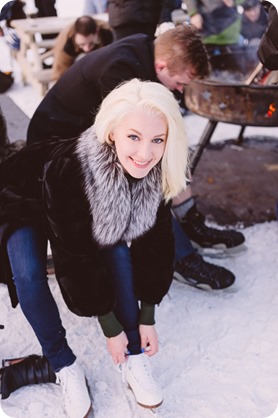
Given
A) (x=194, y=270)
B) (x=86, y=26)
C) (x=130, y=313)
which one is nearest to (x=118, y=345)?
(x=130, y=313)

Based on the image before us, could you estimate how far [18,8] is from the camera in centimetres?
645

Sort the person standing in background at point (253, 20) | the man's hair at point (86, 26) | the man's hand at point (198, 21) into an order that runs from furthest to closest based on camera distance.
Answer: the person standing in background at point (253, 20) < the man's hand at point (198, 21) < the man's hair at point (86, 26)

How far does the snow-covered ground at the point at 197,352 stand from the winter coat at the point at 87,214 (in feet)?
1.36

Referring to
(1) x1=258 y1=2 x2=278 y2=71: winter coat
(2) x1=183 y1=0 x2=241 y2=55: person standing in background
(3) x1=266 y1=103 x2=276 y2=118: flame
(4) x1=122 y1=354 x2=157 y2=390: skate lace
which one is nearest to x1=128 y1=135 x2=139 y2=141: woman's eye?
(4) x1=122 y1=354 x2=157 y2=390: skate lace

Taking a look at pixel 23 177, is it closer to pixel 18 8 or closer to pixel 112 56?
pixel 112 56

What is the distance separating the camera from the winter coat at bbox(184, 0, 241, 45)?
4656 millimetres

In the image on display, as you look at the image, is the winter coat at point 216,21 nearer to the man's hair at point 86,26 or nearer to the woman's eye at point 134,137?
the man's hair at point 86,26

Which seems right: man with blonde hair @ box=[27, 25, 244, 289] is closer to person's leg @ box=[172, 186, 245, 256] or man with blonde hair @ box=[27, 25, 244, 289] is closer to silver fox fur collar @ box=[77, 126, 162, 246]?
person's leg @ box=[172, 186, 245, 256]

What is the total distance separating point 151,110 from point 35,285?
0.76 m

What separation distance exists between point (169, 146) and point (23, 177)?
62 centimetres

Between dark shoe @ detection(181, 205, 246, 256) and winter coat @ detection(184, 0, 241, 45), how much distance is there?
260 centimetres

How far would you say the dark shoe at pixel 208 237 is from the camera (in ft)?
8.80

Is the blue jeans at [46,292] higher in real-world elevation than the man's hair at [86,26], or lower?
lower

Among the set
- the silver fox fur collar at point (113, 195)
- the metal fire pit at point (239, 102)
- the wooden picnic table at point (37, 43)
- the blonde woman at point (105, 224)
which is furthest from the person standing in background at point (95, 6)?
the silver fox fur collar at point (113, 195)
